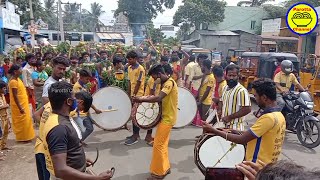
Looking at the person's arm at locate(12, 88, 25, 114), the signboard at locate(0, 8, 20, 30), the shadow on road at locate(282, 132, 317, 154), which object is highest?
the signboard at locate(0, 8, 20, 30)

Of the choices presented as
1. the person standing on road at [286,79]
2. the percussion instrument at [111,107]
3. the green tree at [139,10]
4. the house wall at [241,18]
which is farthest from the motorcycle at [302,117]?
the green tree at [139,10]

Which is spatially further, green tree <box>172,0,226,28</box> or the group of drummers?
green tree <box>172,0,226,28</box>

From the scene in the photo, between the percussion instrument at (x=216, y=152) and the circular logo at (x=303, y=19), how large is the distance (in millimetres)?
6079

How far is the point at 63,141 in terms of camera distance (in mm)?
2170

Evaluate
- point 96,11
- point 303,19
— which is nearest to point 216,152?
point 303,19

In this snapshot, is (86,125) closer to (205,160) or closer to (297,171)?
(205,160)

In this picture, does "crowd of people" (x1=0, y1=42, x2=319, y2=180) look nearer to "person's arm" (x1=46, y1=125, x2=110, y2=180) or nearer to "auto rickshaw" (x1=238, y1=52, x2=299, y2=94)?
"person's arm" (x1=46, y1=125, x2=110, y2=180)

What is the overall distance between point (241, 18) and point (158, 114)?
133ft

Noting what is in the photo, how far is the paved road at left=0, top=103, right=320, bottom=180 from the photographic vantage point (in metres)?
4.74

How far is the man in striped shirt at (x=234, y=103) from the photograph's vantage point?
150 inches

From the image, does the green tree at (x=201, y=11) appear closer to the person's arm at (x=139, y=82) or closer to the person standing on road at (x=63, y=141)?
the person's arm at (x=139, y=82)

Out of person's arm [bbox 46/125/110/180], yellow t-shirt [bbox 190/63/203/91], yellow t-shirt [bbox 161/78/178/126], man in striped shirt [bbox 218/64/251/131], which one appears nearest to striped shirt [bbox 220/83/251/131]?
man in striped shirt [bbox 218/64/251/131]

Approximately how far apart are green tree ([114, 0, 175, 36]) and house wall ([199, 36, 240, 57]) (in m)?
Answer: 16.6

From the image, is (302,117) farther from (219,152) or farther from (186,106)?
(219,152)
